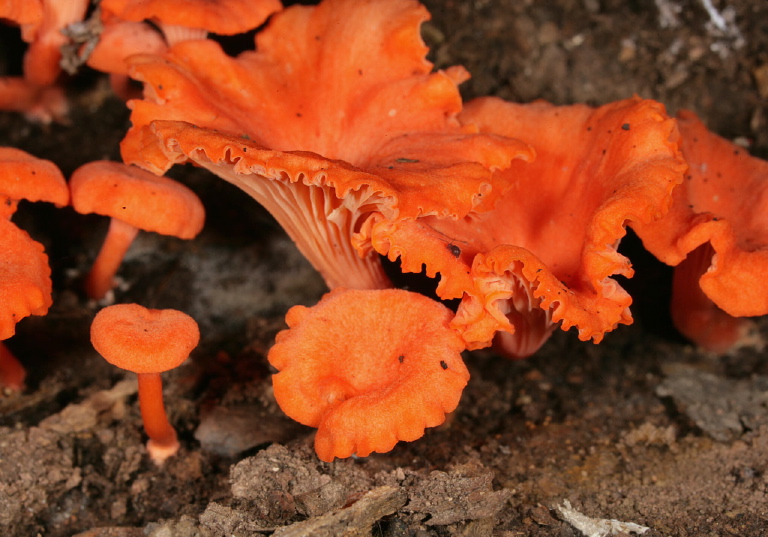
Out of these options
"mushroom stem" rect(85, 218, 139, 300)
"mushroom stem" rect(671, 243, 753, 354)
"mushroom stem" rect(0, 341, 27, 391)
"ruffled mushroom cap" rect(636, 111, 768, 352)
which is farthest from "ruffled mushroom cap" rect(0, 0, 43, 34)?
"mushroom stem" rect(671, 243, 753, 354)

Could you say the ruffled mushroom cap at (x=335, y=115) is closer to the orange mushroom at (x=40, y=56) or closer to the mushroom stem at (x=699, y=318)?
the orange mushroom at (x=40, y=56)

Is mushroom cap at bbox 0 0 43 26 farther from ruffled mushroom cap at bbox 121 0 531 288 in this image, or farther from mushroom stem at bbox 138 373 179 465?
mushroom stem at bbox 138 373 179 465

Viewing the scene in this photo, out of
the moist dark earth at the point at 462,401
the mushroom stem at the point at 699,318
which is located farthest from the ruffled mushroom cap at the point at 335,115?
the mushroom stem at the point at 699,318

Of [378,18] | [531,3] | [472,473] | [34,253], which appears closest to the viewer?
[472,473]

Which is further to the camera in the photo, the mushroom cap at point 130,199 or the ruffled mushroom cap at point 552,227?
the mushroom cap at point 130,199

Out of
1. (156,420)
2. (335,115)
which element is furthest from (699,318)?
(156,420)

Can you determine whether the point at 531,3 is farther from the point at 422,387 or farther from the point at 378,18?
the point at 422,387

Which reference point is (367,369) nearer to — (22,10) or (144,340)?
(144,340)

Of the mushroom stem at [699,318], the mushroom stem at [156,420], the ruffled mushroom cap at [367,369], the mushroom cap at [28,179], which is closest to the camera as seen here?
the ruffled mushroom cap at [367,369]

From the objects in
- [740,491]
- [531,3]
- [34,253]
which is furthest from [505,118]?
[34,253]
